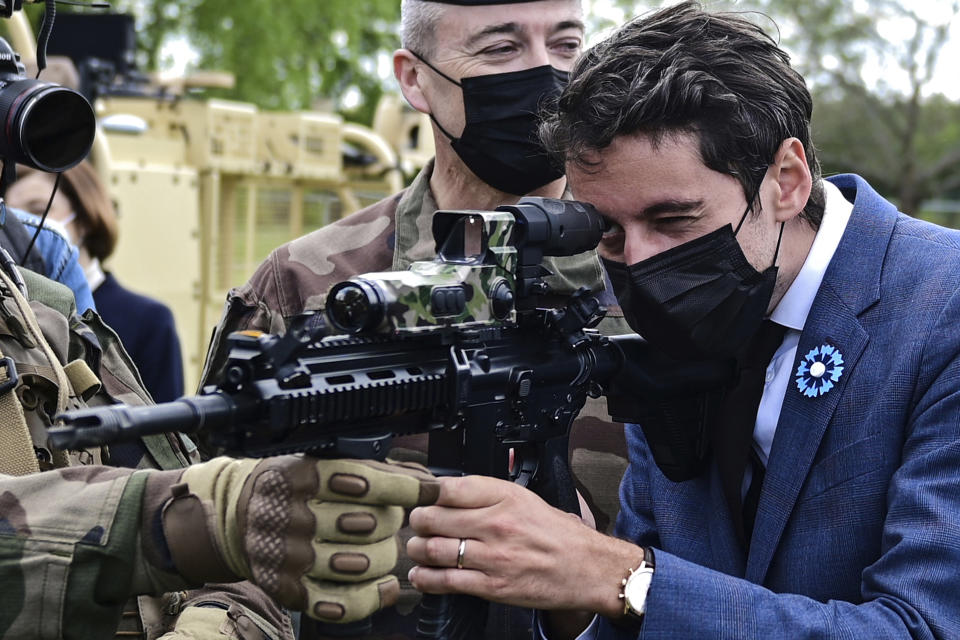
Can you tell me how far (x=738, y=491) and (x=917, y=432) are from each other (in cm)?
Answer: 52

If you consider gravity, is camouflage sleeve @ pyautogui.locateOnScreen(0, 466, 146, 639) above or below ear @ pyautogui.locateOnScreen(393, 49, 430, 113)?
below

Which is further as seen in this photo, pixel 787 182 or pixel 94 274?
pixel 94 274

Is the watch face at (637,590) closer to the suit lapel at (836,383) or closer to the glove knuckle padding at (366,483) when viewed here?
the suit lapel at (836,383)

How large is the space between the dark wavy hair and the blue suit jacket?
280 mm

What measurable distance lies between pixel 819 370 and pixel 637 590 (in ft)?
2.16

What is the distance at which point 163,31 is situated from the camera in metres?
20.4

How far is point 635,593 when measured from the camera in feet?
7.64

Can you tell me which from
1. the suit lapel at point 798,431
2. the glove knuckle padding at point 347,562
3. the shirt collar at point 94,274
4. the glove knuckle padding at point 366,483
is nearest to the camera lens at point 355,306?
the glove knuckle padding at point 366,483

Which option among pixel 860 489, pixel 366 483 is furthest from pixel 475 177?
pixel 366 483

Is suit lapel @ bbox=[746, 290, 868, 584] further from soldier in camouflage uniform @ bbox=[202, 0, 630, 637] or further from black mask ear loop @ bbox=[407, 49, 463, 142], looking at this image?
black mask ear loop @ bbox=[407, 49, 463, 142]

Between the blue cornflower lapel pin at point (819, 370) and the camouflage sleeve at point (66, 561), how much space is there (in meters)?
1.44

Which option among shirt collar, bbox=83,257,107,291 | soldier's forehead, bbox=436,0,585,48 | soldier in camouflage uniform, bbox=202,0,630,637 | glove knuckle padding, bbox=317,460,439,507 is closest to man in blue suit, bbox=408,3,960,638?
glove knuckle padding, bbox=317,460,439,507

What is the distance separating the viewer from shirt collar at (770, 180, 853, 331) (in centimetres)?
269

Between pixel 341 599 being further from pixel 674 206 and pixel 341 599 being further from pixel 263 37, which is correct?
pixel 263 37
